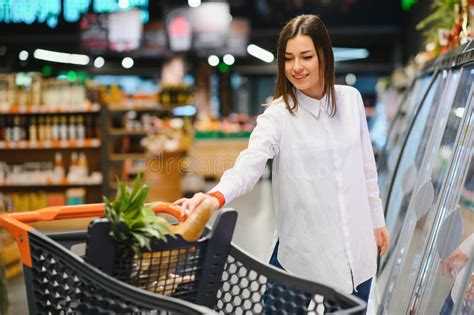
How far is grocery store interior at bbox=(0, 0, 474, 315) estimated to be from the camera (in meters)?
2.01

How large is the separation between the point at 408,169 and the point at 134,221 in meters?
2.82

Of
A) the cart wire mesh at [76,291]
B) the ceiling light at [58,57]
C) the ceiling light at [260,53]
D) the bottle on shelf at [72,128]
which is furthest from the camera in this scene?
the ceiling light at [260,53]

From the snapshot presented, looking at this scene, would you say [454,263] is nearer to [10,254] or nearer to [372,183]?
[372,183]

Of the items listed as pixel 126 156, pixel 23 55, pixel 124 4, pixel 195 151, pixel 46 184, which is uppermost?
pixel 124 4

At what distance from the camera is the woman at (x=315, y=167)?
2.67m

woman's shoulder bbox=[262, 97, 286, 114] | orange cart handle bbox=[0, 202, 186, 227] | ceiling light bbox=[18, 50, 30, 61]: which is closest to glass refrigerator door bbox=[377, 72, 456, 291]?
woman's shoulder bbox=[262, 97, 286, 114]

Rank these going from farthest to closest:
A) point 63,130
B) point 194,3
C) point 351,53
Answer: point 351,53 → point 194,3 → point 63,130

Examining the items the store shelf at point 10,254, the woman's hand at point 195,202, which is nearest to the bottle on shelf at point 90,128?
the store shelf at point 10,254

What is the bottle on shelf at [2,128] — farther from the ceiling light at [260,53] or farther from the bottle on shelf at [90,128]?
the ceiling light at [260,53]

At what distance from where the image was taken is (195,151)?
51.2 feet

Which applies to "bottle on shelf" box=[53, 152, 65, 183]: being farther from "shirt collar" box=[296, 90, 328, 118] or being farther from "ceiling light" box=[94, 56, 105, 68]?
"ceiling light" box=[94, 56, 105, 68]

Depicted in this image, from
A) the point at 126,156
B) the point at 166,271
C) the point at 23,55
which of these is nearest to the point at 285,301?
the point at 166,271

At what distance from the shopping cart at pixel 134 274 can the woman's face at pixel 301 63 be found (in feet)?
2.54

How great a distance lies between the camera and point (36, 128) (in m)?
9.96
